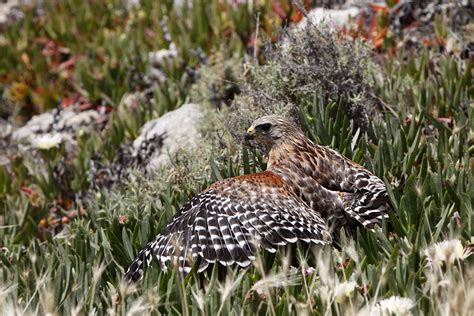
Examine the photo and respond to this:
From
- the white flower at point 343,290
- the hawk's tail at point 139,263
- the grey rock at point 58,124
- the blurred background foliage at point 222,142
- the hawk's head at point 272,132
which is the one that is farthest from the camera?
the grey rock at point 58,124

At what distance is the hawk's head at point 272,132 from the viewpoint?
5.36 meters

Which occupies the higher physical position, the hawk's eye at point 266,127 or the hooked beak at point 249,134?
the hawk's eye at point 266,127

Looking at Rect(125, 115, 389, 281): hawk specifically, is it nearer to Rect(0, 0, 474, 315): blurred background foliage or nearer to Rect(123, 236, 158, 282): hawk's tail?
Rect(123, 236, 158, 282): hawk's tail

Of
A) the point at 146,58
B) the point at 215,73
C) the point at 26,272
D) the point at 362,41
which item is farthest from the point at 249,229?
the point at 146,58

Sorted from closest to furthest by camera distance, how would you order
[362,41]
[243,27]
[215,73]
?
1. [362,41]
2. [215,73]
3. [243,27]

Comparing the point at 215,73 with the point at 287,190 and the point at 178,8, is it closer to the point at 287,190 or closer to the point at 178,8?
the point at 178,8

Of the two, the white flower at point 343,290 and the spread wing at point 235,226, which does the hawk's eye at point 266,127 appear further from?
the white flower at point 343,290

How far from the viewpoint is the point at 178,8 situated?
1010 cm

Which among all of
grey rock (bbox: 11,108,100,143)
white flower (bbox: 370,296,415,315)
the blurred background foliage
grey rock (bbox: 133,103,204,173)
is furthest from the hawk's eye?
grey rock (bbox: 11,108,100,143)

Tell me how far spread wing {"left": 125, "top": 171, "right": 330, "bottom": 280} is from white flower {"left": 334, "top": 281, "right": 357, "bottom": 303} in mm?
790

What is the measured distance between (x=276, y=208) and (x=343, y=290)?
3.77 ft

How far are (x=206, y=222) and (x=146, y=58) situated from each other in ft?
15.7

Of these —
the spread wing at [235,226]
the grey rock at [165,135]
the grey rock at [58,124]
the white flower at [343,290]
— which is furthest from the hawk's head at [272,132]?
the grey rock at [58,124]

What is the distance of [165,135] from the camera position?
7375 millimetres
